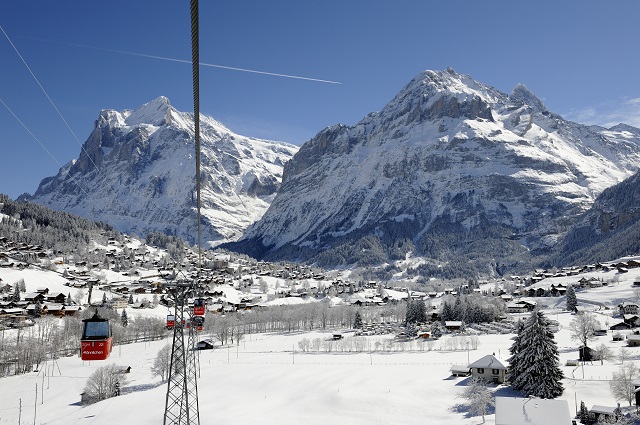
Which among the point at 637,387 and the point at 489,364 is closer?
the point at 637,387

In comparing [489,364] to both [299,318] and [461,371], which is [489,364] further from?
[299,318]

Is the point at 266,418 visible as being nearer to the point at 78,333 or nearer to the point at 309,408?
the point at 309,408

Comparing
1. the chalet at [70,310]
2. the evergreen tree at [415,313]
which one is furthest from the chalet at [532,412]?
the chalet at [70,310]

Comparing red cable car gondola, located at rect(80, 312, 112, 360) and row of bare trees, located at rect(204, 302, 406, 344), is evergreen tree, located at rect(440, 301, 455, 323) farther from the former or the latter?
red cable car gondola, located at rect(80, 312, 112, 360)

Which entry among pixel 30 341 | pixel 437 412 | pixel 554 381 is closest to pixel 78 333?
pixel 30 341

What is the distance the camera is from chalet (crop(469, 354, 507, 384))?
56.8 metres

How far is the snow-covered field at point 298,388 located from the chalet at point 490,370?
191 centimetres

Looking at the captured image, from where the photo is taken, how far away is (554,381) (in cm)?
4922

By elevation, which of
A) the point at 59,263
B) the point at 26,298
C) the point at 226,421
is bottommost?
A: the point at 226,421

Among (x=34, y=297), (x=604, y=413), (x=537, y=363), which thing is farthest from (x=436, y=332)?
(x=34, y=297)

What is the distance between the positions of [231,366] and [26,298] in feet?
221

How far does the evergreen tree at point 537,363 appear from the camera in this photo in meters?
49.2

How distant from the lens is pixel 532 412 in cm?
4034

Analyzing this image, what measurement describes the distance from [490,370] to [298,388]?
67.7 ft
